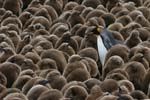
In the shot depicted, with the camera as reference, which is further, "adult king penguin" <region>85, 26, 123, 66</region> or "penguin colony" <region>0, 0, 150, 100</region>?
"adult king penguin" <region>85, 26, 123, 66</region>

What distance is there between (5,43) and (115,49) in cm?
158

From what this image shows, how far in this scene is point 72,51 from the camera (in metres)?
10.3

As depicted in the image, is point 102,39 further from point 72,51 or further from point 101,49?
point 72,51

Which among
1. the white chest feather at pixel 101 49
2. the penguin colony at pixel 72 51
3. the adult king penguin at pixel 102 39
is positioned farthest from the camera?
the adult king penguin at pixel 102 39

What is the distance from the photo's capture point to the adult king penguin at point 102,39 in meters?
10.3

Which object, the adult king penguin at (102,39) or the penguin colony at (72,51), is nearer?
the penguin colony at (72,51)

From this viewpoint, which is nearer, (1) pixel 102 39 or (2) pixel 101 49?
(2) pixel 101 49

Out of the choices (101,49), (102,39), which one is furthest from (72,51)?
(102,39)

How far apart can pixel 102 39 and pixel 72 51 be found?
56cm

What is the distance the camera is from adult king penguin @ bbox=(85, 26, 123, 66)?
33.7 feet

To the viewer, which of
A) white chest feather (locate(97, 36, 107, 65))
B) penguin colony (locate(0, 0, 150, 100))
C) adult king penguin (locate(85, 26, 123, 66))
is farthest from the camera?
adult king penguin (locate(85, 26, 123, 66))

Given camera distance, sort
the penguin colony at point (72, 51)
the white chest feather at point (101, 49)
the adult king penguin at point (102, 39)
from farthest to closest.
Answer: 1. the adult king penguin at point (102, 39)
2. the white chest feather at point (101, 49)
3. the penguin colony at point (72, 51)

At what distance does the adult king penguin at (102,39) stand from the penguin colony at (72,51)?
76mm

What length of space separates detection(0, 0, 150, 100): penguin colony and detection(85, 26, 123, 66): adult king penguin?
8 cm
